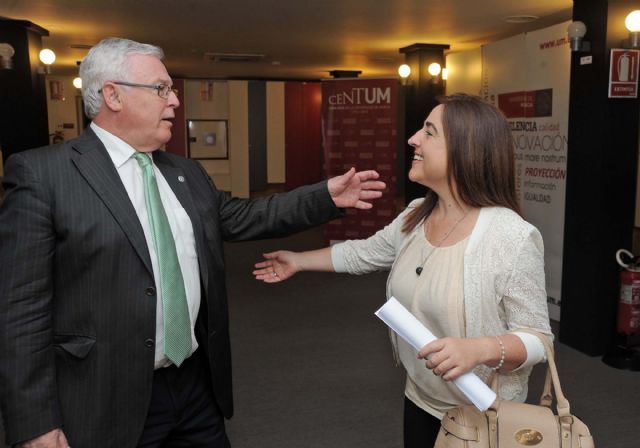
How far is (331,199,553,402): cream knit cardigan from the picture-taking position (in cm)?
157

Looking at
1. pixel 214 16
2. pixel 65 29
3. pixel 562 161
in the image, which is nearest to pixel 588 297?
pixel 562 161

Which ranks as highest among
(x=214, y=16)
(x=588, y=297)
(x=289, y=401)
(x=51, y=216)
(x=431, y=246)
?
(x=214, y=16)

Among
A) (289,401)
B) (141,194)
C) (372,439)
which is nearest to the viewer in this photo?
(141,194)

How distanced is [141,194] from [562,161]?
4509 mm

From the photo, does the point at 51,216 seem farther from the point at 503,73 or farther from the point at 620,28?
the point at 503,73

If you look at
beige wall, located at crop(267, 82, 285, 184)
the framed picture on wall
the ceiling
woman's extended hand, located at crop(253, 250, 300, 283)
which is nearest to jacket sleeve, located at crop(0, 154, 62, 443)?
woman's extended hand, located at crop(253, 250, 300, 283)

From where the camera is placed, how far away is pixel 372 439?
128 inches

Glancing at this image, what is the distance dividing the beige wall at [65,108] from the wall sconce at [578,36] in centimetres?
1256

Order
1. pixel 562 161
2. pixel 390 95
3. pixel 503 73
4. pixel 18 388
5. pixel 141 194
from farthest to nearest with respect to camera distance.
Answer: pixel 390 95, pixel 503 73, pixel 562 161, pixel 141 194, pixel 18 388

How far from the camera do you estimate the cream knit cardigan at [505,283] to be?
157 cm

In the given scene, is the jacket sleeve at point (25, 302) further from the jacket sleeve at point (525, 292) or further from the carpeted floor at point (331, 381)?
the carpeted floor at point (331, 381)

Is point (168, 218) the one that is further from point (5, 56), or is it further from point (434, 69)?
point (434, 69)

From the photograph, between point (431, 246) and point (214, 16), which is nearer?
point (431, 246)

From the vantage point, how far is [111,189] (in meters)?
1.57
